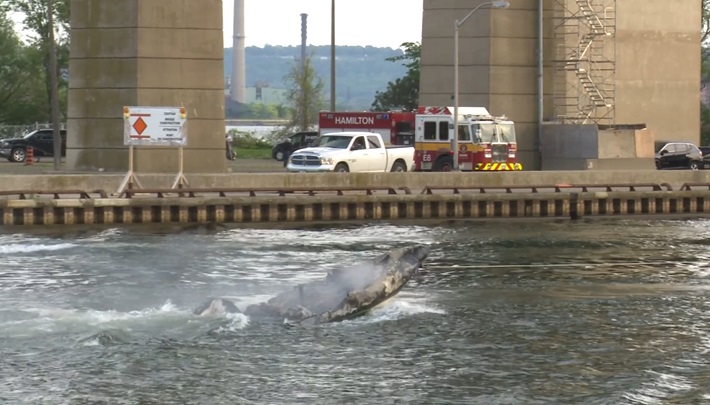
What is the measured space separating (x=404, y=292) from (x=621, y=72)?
168ft

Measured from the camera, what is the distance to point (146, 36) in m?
53.8

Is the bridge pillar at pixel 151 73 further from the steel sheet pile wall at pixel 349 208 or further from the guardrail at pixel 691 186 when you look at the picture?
the guardrail at pixel 691 186

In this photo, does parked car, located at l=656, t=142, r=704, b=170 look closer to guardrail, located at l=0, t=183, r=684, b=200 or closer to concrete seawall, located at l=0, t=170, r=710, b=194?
concrete seawall, located at l=0, t=170, r=710, b=194

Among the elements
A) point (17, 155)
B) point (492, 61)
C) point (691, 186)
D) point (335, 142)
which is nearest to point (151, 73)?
point (335, 142)

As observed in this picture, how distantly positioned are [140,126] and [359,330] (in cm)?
2129

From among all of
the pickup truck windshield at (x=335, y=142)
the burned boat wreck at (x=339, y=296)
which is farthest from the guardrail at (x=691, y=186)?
the burned boat wreck at (x=339, y=296)

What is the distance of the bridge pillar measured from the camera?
5381 cm

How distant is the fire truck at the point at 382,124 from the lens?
69.3 meters

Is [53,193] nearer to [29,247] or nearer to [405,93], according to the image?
[29,247]

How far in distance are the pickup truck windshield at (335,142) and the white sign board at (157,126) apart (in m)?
11.6

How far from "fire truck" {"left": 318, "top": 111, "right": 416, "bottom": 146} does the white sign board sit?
24496 millimetres

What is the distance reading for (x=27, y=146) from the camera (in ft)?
250

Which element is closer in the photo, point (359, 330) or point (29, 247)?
point (359, 330)

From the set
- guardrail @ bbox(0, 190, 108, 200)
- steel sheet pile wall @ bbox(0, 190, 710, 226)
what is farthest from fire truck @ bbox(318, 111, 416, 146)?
guardrail @ bbox(0, 190, 108, 200)
